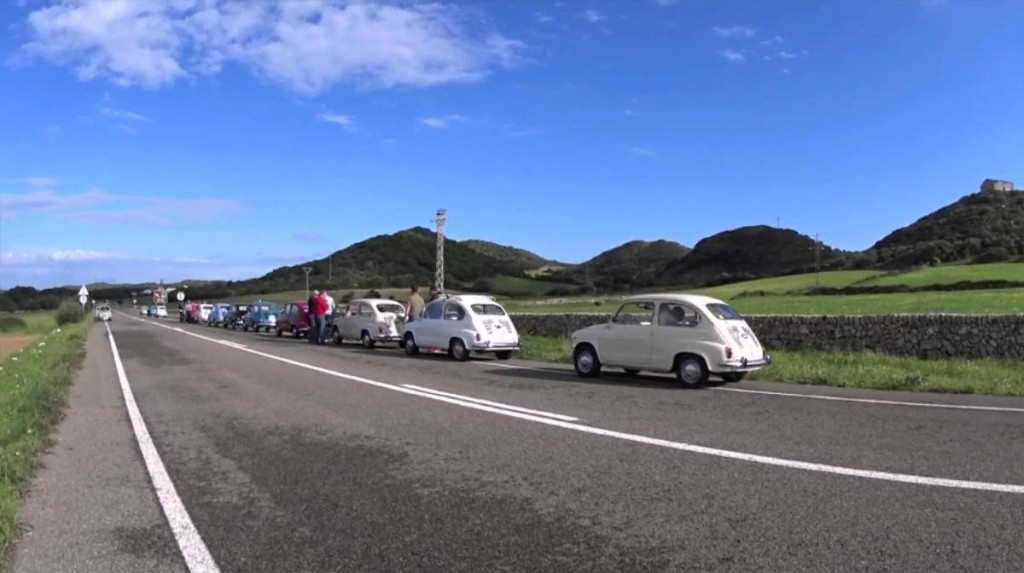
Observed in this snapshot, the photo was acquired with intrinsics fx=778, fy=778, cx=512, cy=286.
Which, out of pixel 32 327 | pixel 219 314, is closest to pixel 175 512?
pixel 219 314

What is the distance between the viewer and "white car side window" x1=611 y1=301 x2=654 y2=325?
14898 mm

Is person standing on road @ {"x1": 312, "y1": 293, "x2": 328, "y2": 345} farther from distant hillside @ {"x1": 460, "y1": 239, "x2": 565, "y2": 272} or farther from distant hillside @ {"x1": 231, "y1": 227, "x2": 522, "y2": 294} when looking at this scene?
distant hillside @ {"x1": 460, "y1": 239, "x2": 565, "y2": 272}

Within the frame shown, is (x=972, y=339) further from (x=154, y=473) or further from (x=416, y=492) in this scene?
(x=154, y=473)

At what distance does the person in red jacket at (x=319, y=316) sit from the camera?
2856cm

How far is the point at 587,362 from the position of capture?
15.6 metres

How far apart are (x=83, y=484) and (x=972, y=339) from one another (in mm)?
19245

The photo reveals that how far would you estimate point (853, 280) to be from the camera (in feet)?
267

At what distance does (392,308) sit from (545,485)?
69.7 feet

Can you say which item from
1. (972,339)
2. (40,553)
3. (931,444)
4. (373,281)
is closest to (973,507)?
(931,444)

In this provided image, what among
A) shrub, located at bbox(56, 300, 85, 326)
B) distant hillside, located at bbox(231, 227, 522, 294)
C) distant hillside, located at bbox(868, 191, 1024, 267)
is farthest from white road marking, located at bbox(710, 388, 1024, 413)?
distant hillside, located at bbox(231, 227, 522, 294)

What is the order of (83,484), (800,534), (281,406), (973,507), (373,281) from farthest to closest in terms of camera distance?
(373,281) → (281,406) → (83,484) → (973,507) → (800,534)

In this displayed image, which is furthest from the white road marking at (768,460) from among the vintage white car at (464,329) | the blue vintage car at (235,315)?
the blue vintage car at (235,315)

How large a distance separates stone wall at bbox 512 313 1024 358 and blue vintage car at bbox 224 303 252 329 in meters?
34.8

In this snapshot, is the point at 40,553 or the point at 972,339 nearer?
the point at 40,553
